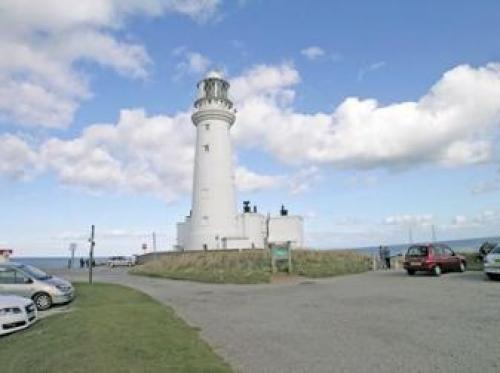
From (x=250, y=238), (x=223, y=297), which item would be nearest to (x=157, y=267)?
(x=250, y=238)

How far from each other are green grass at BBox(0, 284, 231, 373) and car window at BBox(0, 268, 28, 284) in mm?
4717

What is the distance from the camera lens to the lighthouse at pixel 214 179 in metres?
42.3

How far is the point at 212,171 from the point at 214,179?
0.67 metres

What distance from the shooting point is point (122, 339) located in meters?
9.98

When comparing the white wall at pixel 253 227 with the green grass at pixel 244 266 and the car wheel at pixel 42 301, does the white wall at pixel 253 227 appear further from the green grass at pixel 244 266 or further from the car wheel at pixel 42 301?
the car wheel at pixel 42 301

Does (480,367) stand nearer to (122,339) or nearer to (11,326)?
(122,339)

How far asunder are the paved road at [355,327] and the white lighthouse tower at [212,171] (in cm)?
2116

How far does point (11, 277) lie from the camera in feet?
59.9

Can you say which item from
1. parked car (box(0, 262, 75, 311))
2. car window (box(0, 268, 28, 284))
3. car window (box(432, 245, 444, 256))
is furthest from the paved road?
car window (box(432, 245, 444, 256))

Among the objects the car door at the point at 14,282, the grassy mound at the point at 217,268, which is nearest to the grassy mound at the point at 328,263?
the grassy mound at the point at 217,268

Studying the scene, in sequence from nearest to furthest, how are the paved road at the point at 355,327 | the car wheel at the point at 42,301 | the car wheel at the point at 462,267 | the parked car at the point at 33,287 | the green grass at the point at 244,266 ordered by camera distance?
the paved road at the point at 355,327 → the car wheel at the point at 42,301 → the parked car at the point at 33,287 → the car wheel at the point at 462,267 → the green grass at the point at 244,266

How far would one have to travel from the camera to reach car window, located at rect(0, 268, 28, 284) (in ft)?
59.5

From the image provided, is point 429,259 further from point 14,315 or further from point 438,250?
point 14,315

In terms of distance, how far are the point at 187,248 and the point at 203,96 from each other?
40.4 ft
